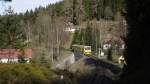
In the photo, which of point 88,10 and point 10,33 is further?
point 88,10

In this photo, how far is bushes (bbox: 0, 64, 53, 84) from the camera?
19594 mm

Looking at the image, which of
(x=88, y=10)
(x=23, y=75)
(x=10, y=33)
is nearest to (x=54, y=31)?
(x=88, y=10)

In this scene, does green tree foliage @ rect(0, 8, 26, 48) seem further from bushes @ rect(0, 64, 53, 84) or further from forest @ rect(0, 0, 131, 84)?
bushes @ rect(0, 64, 53, 84)

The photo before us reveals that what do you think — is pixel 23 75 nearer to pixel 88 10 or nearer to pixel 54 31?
pixel 54 31

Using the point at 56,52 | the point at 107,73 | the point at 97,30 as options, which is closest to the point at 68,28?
the point at 97,30

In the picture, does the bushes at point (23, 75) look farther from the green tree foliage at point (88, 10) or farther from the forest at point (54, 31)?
the green tree foliage at point (88, 10)

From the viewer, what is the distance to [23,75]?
803 inches

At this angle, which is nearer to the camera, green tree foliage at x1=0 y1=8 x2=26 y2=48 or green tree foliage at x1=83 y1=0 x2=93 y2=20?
green tree foliage at x1=0 y1=8 x2=26 y2=48

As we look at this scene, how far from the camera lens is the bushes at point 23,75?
19594 mm

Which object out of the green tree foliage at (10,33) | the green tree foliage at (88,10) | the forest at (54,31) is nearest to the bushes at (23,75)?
the forest at (54,31)

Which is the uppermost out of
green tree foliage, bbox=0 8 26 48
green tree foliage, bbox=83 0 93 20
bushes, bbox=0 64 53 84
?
green tree foliage, bbox=83 0 93 20

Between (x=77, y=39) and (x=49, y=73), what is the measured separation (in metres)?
78.1

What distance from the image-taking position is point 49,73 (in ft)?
75.8

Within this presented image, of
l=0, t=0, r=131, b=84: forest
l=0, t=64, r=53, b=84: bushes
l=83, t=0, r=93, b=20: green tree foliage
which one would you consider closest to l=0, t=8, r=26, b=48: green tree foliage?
l=0, t=0, r=131, b=84: forest
